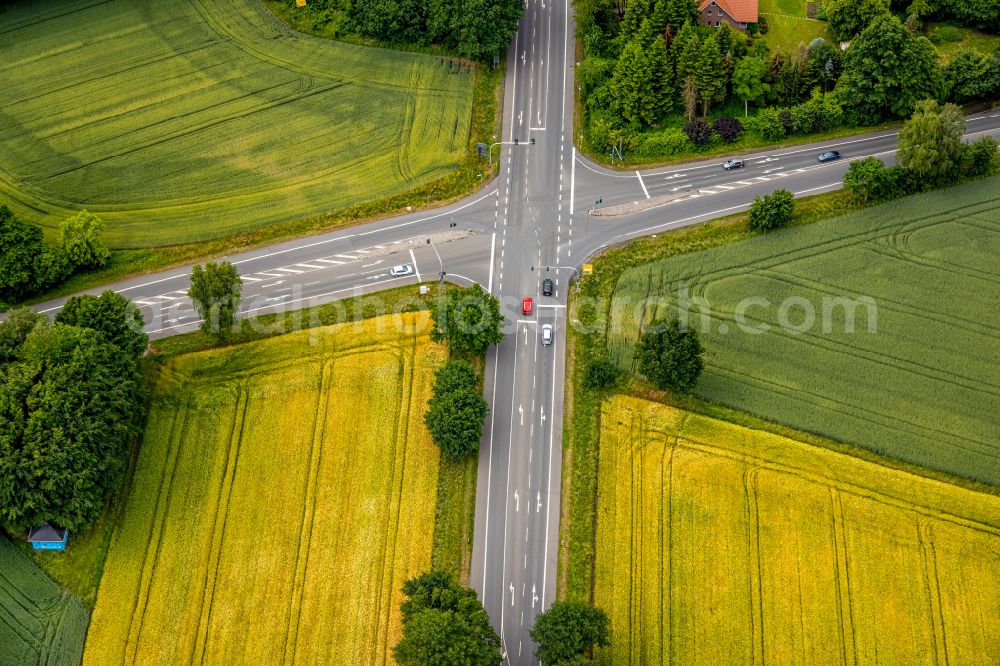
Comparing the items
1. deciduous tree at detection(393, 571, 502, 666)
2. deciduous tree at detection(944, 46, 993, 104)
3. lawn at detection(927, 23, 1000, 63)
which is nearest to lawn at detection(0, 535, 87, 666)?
deciduous tree at detection(393, 571, 502, 666)

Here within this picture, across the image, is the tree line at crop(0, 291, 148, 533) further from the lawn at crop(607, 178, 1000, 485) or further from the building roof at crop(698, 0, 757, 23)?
the building roof at crop(698, 0, 757, 23)

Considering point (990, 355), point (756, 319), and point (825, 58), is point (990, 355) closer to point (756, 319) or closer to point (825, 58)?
point (756, 319)

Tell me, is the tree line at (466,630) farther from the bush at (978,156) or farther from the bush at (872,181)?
the bush at (978,156)

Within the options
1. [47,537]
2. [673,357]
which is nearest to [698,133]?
[673,357]

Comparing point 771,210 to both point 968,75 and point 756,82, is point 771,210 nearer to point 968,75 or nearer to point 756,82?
point 756,82

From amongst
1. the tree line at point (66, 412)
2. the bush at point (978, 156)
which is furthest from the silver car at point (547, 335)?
the bush at point (978, 156)

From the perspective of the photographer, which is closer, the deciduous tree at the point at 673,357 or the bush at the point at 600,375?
the deciduous tree at the point at 673,357
